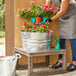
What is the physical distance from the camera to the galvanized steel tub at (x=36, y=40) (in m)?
1.93

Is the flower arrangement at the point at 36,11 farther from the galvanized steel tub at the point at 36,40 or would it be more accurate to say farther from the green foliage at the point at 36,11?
the galvanized steel tub at the point at 36,40

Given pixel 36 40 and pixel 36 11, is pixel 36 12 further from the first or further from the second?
pixel 36 40

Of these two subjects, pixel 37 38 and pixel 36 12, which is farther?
pixel 36 12

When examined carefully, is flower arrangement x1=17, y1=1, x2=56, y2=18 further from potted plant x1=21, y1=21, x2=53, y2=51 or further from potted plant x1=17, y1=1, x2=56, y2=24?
potted plant x1=21, y1=21, x2=53, y2=51

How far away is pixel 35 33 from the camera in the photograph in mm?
1916

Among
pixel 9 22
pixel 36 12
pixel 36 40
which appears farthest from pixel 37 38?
pixel 9 22

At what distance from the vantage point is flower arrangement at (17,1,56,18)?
2162 mm

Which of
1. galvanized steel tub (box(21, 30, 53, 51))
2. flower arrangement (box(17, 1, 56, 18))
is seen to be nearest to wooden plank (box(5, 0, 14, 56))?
flower arrangement (box(17, 1, 56, 18))

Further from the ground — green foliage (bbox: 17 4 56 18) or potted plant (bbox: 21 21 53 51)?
green foliage (bbox: 17 4 56 18)

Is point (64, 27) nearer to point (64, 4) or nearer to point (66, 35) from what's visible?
point (66, 35)

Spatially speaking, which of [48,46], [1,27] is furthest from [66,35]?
[1,27]

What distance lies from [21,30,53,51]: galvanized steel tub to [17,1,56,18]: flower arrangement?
335mm

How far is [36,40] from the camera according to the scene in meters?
1.94

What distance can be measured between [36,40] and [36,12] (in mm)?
446
